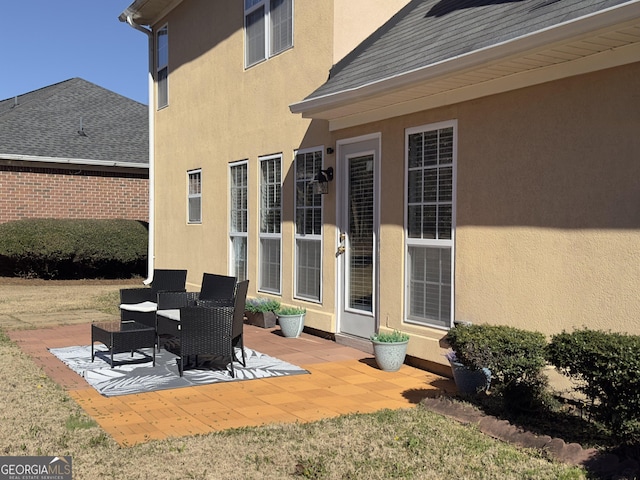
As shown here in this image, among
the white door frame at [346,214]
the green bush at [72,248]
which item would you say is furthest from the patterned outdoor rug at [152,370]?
the green bush at [72,248]

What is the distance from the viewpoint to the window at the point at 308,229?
9.68 m

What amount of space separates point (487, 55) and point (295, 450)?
144 inches

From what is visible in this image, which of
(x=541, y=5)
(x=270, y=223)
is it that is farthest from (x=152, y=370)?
(x=541, y=5)

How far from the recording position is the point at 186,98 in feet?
46.0

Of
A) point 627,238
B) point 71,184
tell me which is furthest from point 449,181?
point 71,184

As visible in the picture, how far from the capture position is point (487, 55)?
603 centimetres

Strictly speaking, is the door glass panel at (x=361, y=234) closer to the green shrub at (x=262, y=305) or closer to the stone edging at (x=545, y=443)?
the green shrub at (x=262, y=305)

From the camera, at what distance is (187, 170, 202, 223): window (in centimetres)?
1353

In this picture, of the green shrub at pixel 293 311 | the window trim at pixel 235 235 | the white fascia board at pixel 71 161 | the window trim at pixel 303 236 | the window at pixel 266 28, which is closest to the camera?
the window trim at pixel 303 236

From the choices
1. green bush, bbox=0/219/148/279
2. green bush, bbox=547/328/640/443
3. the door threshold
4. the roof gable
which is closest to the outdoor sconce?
the roof gable

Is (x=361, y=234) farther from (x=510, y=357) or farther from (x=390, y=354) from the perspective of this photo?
(x=510, y=357)

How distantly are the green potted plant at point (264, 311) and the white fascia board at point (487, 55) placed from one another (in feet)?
10.7

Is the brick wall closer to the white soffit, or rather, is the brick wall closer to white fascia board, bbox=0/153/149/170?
white fascia board, bbox=0/153/149/170

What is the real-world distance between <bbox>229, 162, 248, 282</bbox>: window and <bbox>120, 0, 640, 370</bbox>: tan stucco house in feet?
0.12
